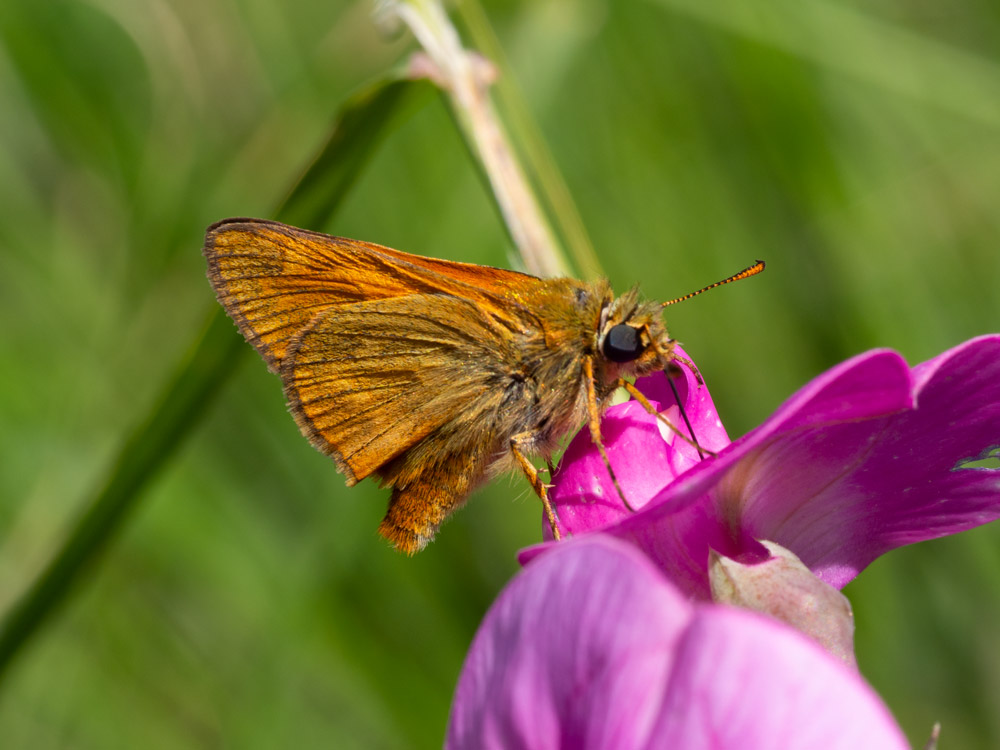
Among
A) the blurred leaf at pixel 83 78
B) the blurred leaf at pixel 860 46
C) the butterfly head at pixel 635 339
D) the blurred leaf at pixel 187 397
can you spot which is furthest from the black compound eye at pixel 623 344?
the blurred leaf at pixel 83 78

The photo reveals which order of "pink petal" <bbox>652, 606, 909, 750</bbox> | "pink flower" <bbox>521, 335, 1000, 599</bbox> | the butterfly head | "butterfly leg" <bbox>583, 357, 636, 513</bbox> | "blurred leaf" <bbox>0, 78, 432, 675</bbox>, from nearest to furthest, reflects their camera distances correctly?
"pink petal" <bbox>652, 606, 909, 750</bbox> < "pink flower" <bbox>521, 335, 1000, 599</bbox> < "butterfly leg" <bbox>583, 357, 636, 513</bbox> < the butterfly head < "blurred leaf" <bbox>0, 78, 432, 675</bbox>

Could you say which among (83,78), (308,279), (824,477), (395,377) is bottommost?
(824,477)

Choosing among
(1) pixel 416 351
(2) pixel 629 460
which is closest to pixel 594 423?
(2) pixel 629 460

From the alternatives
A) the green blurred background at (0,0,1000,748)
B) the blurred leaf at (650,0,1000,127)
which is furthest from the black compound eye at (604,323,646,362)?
the blurred leaf at (650,0,1000,127)

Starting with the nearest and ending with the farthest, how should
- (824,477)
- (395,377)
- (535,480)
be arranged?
(824,477) → (535,480) → (395,377)

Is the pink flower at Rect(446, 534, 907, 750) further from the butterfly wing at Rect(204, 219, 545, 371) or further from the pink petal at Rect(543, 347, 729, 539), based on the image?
the butterfly wing at Rect(204, 219, 545, 371)

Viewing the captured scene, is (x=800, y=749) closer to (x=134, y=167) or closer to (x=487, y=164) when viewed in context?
(x=487, y=164)

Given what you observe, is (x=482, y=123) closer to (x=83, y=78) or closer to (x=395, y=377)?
(x=395, y=377)

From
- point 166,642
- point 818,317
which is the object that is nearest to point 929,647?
point 818,317
